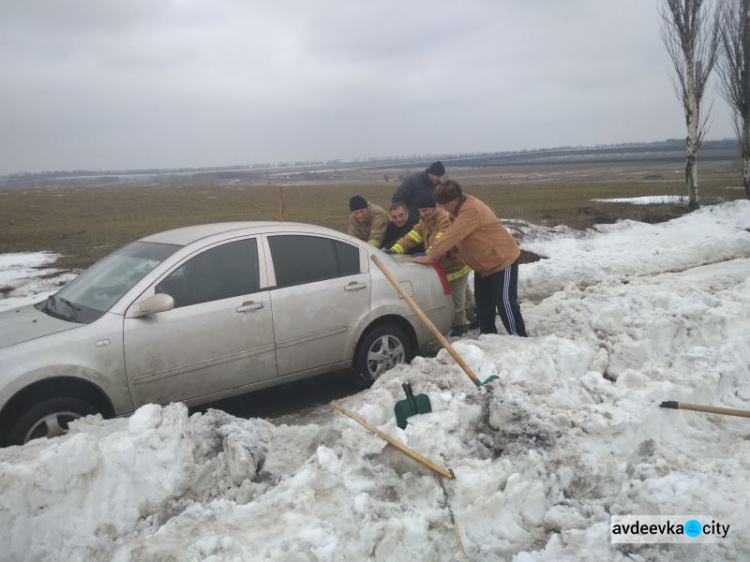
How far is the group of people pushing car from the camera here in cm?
Result: 555

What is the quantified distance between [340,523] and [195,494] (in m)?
0.89

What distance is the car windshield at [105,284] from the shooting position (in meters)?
4.31

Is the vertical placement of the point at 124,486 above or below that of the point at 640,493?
above

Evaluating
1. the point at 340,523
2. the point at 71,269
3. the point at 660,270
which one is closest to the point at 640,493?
the point at 340,523

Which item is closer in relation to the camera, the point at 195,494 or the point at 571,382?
the point at 195,494

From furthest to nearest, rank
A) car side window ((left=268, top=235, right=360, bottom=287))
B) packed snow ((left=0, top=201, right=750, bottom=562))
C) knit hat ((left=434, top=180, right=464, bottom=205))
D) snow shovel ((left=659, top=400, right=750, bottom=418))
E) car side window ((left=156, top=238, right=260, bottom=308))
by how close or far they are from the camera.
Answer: knit hat ((left=434, top=180, right=464, bottom=205))
car side window ((left=268, top=235, right=360, bottom=287))
car side window ((left=156, top=238, right=260, bottom=308))
snow shovel ((left=659, top=400, right=750, bottom=418))
packed snow ((left=0, top=201, right=750, bottom=562))

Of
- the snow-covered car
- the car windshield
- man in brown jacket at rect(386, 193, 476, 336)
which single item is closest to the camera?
the snow-covered car

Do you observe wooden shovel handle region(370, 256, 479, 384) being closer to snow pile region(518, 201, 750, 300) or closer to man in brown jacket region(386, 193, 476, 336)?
man in brown jacket region(386, 193, 476, 336)

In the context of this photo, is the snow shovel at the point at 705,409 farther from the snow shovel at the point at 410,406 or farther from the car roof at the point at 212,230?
the car roof at the point at 212,230

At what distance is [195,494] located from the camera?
3.15 metres

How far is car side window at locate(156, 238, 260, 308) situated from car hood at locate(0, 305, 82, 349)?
73 centimetres

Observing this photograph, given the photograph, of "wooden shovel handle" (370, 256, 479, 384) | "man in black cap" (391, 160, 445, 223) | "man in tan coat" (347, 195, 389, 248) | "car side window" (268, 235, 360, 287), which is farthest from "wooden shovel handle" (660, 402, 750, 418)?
"man in black cap" (391, 160, 445, 223)

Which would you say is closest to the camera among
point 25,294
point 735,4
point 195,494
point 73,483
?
point 73,483

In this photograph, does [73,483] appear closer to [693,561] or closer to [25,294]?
[693,561]
